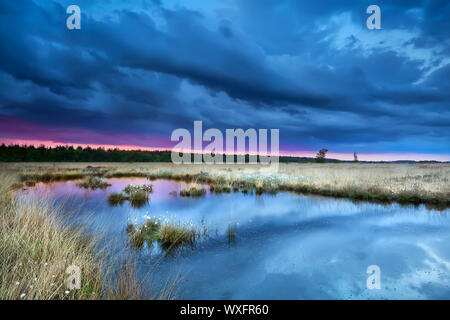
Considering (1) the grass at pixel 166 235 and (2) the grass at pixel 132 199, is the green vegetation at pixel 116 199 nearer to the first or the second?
(2) the grass at pixel 132 199

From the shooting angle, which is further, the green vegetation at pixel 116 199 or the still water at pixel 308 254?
the green vegetation at pixel 116 199

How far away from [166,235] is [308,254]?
453 cm

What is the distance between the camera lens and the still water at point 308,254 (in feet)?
14.9

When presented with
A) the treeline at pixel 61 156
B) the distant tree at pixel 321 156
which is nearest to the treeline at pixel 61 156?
the treeline at pixel 61 156

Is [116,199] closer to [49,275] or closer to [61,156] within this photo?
[49,275]

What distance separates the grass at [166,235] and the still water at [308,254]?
0.35 metres

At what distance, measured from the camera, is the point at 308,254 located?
639 cm

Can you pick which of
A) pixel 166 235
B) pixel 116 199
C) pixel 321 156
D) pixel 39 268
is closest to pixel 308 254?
pixel 166 235

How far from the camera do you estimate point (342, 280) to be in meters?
4.95

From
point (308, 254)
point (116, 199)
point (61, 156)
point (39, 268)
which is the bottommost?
point (308, 254)
